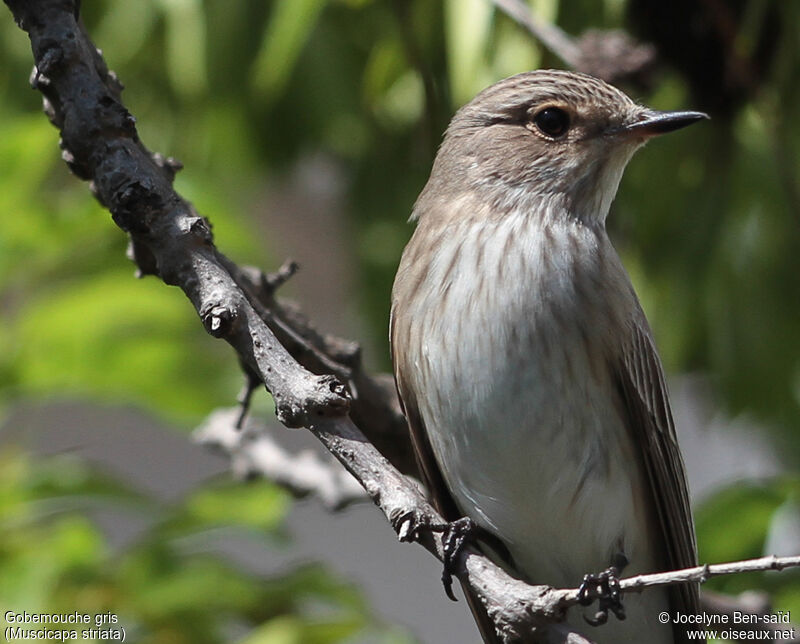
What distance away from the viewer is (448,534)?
2.18 meters

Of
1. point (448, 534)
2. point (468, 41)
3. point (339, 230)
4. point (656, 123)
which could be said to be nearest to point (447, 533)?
point (448, 534)

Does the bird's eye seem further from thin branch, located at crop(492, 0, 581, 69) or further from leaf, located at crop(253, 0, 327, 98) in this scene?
leaf, located at crop(253, 0, 327, 98)

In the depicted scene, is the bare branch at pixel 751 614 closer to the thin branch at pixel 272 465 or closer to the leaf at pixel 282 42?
the thin branch at pixel 272 465

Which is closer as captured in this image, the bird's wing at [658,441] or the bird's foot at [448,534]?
the bird's foot at [448,534]

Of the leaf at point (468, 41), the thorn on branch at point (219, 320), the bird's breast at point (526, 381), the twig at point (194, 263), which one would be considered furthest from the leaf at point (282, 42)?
the thorn on branch at point (219, 320)

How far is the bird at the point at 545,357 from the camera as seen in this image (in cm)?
242

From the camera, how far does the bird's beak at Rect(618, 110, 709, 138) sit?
8.38ft

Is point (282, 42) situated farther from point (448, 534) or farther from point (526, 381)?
point (448, 534)

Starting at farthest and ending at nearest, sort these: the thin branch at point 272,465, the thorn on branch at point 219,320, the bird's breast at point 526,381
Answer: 1. the thin branch at point 272,465
2. the bird's breast at point 526,381
3. the thorn on branch at point 219,320

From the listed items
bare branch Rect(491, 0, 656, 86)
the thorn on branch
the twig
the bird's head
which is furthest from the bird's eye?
the thorn on branch

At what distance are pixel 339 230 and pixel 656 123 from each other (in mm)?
2316

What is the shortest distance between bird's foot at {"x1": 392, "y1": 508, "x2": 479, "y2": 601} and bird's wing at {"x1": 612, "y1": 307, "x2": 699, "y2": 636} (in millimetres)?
405

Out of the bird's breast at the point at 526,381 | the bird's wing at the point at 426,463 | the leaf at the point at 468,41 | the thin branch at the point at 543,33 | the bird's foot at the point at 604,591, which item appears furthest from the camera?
the leaf at the point at 468,41

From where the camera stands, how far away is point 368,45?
395cm
